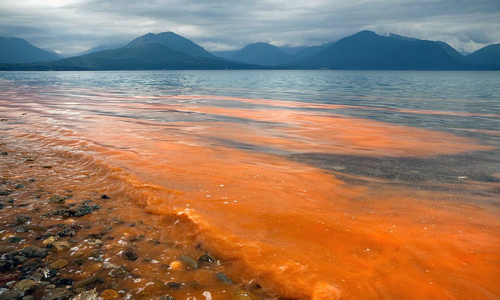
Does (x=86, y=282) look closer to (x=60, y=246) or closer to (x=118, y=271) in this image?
(x=118, y=271)

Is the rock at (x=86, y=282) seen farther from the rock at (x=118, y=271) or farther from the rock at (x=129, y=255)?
the rock at (x=129, y=255)

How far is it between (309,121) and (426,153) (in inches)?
371

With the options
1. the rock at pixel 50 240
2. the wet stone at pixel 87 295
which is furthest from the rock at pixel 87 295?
the rock at pixel 50 240

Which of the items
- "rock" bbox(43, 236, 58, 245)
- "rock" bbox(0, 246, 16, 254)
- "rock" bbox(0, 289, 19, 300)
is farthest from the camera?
"rock" bbox(43, 236, 58, 245)

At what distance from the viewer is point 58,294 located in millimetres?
4707

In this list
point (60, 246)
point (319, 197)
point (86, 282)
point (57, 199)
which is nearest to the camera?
point (86, 282)

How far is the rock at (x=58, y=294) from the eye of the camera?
4648mm

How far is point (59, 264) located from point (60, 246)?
0.62m

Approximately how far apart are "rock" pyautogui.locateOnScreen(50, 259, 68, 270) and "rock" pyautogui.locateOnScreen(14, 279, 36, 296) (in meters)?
0.47

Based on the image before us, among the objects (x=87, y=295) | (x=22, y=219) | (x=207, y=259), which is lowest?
(x=207, y=259)

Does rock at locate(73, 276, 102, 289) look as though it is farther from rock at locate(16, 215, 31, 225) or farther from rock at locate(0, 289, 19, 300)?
rock at locate(16, 215, 31, 225)

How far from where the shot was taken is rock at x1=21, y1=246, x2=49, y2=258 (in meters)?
5.71

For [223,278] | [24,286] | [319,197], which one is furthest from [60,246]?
[319,197]

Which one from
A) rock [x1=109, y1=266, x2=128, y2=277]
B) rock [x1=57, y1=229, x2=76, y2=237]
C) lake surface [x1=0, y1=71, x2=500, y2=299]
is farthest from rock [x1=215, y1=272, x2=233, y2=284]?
rock [x1=57, y1=229, x2=76, y2=237]
